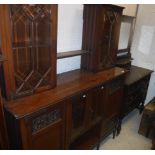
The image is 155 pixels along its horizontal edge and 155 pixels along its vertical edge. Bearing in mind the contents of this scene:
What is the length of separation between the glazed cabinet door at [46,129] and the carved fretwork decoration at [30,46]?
0.23m

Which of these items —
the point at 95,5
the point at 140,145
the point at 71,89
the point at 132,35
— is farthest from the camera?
the point at 132,35

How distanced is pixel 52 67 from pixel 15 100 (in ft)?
1.31

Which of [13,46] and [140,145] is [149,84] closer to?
[140,145]

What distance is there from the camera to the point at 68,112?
1417 mm

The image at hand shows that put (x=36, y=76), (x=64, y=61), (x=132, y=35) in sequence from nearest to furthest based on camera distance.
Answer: (x=36, y=76), (x=64, y=61), (x=132, y=35)

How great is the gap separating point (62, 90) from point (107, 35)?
902 millimetres

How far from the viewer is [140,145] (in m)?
2.28

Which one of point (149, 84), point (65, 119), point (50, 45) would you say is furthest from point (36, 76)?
point (149, 84)

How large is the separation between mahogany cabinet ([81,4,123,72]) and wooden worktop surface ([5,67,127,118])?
13cm

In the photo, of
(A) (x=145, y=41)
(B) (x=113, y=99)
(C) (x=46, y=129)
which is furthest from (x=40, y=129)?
(A) (x=145, y=41)

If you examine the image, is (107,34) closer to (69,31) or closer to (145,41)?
(69,31)

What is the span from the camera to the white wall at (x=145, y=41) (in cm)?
279

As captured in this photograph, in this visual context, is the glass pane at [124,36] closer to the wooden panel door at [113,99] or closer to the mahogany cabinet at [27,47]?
the wooden panel door at [113,99]

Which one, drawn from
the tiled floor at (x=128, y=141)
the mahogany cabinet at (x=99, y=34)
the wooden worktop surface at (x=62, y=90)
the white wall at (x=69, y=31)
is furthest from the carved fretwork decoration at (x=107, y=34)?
the tiled floor at (x=128, y=141)
